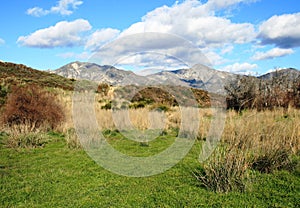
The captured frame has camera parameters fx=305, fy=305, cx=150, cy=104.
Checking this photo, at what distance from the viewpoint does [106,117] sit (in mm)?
16734

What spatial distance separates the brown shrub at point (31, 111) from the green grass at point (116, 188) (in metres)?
6.01

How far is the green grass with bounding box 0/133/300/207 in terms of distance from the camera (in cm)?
546

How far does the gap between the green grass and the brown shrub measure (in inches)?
236

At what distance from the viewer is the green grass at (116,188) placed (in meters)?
5.46

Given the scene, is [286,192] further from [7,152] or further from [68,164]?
[7,152]

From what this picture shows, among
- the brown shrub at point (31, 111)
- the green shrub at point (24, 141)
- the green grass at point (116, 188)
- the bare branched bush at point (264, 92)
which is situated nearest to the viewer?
the green grass at point (116, 188)

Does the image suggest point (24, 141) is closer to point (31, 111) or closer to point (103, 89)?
Result: point (31, 111)

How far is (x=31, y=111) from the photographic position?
47.6ft

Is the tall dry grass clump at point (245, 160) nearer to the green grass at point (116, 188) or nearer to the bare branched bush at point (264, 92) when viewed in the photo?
the green grass at point (116, 188)

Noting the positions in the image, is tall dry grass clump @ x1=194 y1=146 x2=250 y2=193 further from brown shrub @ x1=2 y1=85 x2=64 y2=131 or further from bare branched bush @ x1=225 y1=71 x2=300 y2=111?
bare branched bush @ x1=225 y1=71 x2=300 y2=111

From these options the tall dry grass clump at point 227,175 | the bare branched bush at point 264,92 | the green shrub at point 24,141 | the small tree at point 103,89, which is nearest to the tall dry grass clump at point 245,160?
the tall dry grass clump at point 227,175

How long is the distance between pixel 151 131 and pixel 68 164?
5943 mm

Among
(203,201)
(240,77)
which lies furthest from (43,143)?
(240,77)

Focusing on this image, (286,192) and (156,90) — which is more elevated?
(156,90)
